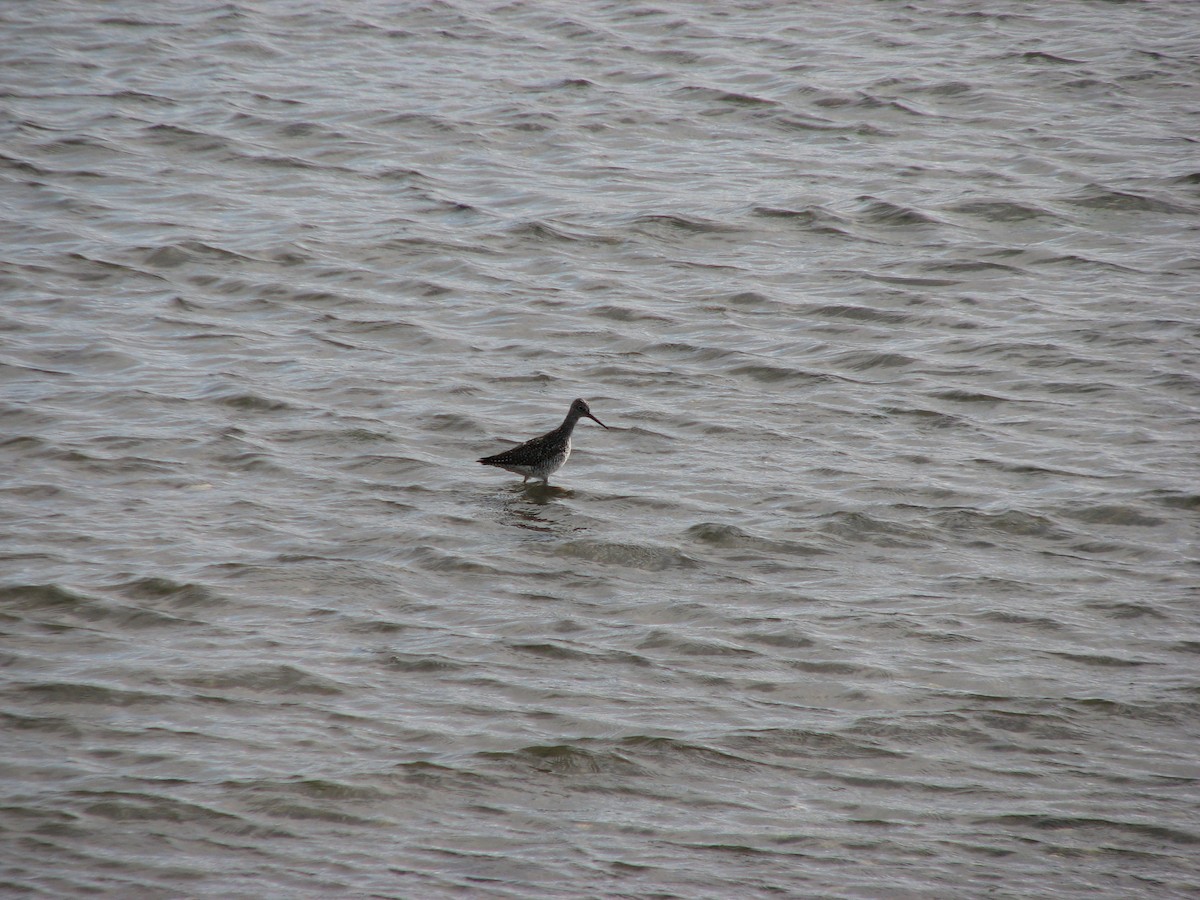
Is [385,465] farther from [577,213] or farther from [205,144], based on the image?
[205,144]

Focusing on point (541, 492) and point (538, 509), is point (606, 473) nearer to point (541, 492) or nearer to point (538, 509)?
point (541, 492)

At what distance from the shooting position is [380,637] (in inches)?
329

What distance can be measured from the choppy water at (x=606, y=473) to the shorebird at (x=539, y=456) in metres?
0.22

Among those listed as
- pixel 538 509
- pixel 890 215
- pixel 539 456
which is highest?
pixel 890 215

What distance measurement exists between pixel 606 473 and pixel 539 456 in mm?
727

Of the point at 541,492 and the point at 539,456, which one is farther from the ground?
the point at 539,456

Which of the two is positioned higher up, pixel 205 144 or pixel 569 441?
pixel 205 144

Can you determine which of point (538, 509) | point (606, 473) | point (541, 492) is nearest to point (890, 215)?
point (606, 473)

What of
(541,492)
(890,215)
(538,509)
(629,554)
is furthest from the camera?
(890,215)

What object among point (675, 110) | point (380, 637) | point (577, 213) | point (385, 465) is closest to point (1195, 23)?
point (675, 110)

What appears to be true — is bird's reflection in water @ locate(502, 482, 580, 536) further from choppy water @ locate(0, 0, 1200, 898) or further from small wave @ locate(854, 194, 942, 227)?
small wave @ locate(854, 194, 942, 227)

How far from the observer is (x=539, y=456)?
34.2 feet

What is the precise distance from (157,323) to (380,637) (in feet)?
19.5

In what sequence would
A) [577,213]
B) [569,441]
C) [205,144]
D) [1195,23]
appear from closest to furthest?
1. [569,441]
2. [577,213]
3. [205,144]
4. [1195,23]
